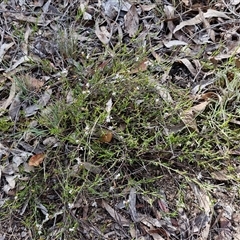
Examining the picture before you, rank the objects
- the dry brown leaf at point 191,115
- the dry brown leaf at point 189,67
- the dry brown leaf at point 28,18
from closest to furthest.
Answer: the dry brown leaf at point 191,115 < the dry brown leaf at point 189,67 < the dry brown leaf at point 28,18

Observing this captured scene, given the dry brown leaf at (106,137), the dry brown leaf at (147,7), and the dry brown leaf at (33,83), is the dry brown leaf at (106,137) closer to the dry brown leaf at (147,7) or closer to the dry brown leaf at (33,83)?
the dry brown leaf at (33,83)

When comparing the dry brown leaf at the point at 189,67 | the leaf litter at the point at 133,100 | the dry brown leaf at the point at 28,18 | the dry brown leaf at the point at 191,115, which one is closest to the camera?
the leaf litter at the point at 133,100

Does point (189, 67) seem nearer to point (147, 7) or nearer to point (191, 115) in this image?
point (191, 115)

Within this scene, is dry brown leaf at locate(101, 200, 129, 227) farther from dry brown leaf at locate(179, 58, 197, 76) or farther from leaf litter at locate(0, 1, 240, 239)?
dry brown leaf at locate(179, 58, 197, 76)

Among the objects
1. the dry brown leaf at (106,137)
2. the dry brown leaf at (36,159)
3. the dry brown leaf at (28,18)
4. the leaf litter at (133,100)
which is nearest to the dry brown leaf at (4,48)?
the leaf litter at (133,100)

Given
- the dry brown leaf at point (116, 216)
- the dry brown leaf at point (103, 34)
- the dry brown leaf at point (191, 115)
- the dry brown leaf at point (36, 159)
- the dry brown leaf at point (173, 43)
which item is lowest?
the dry brown leaf at point (116, 216)

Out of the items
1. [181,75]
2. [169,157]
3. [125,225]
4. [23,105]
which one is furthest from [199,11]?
[125,225]
